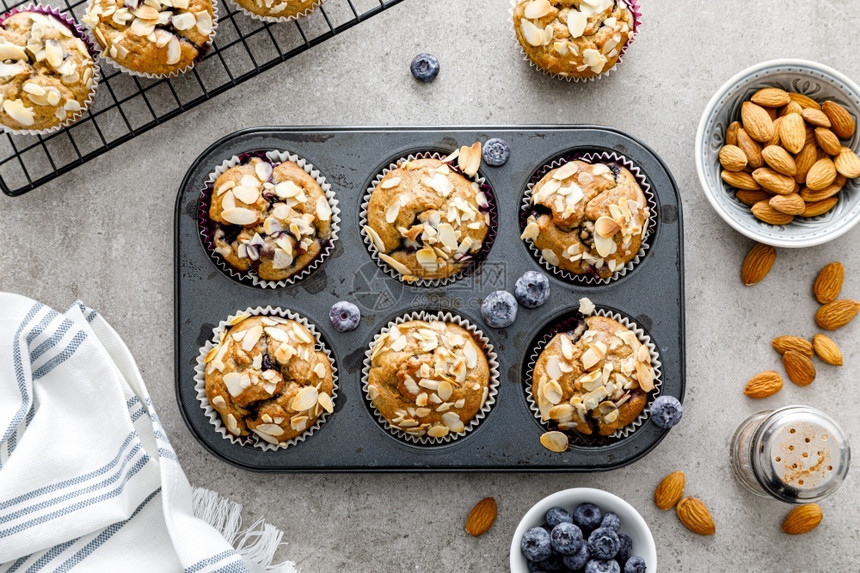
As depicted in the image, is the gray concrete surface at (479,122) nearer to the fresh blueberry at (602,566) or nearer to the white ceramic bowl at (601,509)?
the white ceramic bowl at (601,509)

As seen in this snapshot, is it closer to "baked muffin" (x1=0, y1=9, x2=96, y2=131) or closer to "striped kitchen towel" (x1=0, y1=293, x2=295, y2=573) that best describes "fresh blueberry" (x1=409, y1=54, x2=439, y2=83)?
"baked muffin" (x1=0, y1=9, x2=96, y2=131)

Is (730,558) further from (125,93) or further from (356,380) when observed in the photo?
(125,93)

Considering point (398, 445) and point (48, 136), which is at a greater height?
point (48, 136)

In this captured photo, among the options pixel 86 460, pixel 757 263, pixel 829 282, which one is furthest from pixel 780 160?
pixel 86 460

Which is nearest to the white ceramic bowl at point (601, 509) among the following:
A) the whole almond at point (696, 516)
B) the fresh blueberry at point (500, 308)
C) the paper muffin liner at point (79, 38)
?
the whole almond at point (696, 516)

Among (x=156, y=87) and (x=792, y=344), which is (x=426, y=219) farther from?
(x=792, y=344)

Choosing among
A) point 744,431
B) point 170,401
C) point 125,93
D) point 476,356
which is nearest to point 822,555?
point 744,431

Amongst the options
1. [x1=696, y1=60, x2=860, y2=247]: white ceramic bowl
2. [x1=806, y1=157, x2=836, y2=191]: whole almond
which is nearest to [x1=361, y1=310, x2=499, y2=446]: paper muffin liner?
[x1=696, y1=60, x2=860, y2=247]: white ceramic bowl
